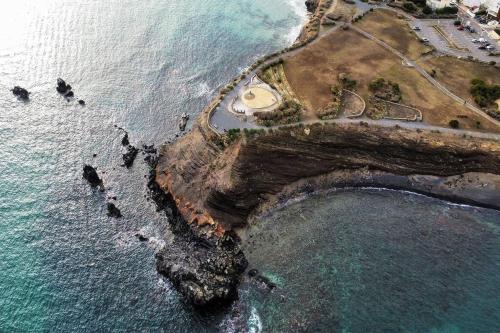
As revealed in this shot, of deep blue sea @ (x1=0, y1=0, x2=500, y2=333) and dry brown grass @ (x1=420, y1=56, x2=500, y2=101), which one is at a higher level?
dry brown grass @ (x1=420, y1=56, x2=500, y2=101)

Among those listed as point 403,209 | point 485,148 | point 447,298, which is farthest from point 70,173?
point 485,148

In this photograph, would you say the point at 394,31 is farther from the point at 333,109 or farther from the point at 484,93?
the point at 333,109

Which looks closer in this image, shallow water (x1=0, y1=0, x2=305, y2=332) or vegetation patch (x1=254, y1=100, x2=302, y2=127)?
shallow water (x1=0, y1=0, x2=305, y2=332)

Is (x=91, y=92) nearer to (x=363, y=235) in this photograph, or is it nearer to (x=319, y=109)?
(x=319, y=109)

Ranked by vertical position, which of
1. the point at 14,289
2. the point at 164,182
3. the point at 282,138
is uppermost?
the point at 282,138

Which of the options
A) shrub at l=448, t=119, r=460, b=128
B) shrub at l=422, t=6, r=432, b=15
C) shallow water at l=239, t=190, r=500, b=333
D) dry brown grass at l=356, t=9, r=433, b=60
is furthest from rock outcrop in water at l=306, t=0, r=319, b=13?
shallow water at l=239, t=190, r=500, b=333

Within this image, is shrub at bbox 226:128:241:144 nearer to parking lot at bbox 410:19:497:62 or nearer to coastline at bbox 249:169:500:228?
coastline at bbox 249:169:500:228
